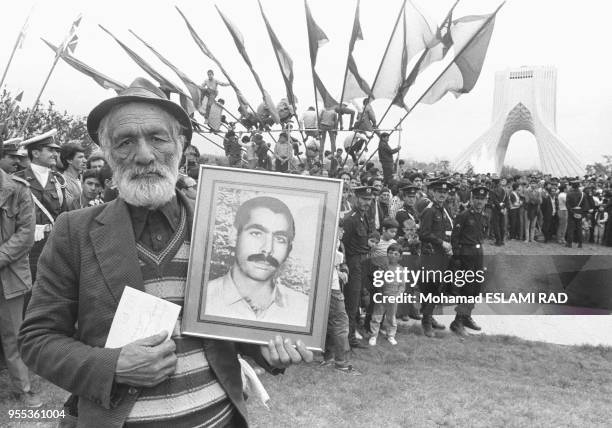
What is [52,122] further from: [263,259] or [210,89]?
[263,259]

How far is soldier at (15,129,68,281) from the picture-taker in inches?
175

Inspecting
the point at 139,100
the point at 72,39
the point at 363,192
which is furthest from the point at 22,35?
the point at 139,100

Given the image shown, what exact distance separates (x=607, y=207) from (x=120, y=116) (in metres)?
15.6

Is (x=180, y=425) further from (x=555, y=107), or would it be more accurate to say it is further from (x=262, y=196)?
(x=555, y=107)

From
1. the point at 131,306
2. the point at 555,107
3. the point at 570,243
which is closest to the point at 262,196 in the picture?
the point at 131,306

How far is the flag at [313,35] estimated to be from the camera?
8.55 metres

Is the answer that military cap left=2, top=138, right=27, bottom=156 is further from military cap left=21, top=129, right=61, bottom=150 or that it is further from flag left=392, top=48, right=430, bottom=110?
flag left=392, top=48, right=430, bottom=110

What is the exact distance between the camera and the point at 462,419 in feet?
14.3

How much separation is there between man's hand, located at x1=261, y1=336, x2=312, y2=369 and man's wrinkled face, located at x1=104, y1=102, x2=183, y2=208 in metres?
0.54

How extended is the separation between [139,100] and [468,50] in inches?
285

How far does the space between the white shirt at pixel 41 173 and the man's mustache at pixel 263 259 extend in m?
3.86

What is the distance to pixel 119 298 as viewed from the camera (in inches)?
53.6

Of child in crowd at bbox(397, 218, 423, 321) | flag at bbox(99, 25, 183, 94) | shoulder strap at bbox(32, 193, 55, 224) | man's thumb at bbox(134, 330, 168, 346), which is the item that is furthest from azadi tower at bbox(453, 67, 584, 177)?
man's thumb at bbox(134, 330, 168, 346)

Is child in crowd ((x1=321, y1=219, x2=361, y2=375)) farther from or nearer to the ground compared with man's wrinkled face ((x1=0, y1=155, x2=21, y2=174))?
nearer to the ground
